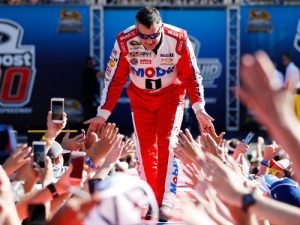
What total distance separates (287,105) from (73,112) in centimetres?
1495

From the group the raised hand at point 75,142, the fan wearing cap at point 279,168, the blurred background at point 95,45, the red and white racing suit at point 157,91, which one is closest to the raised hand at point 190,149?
the raised hand at point 75,142

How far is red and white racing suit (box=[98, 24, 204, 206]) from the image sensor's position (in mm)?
6605

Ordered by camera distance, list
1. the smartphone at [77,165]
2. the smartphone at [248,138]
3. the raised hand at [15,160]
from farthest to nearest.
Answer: the smartphone at [248,138] < the raised hand at [15,160] < the smartphone at [77,165]

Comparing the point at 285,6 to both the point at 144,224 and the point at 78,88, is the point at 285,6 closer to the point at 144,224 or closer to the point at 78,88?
the point at 78,88

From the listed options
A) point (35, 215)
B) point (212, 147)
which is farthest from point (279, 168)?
A: point (35, 215)

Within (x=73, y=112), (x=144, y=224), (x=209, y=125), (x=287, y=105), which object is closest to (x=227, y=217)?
(x=287, y=105)

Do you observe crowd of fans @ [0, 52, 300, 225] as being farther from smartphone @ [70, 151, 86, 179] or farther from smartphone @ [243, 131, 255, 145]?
smartphone @ [243, 131, 255, 145]

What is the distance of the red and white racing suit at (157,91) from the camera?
6.61 meters

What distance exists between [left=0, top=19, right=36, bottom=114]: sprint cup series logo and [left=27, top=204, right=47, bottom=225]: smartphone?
1412 cm

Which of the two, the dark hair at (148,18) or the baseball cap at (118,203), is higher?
the dark hair at (148,18)

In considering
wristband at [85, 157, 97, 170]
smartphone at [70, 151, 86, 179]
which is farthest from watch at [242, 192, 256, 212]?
wristband at [85, 157, 97, 170]

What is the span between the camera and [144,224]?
5055mm

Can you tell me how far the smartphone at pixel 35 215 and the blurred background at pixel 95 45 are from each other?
45.0 ft

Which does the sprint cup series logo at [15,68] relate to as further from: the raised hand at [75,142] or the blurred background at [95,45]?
the raised hand at [75,142]
